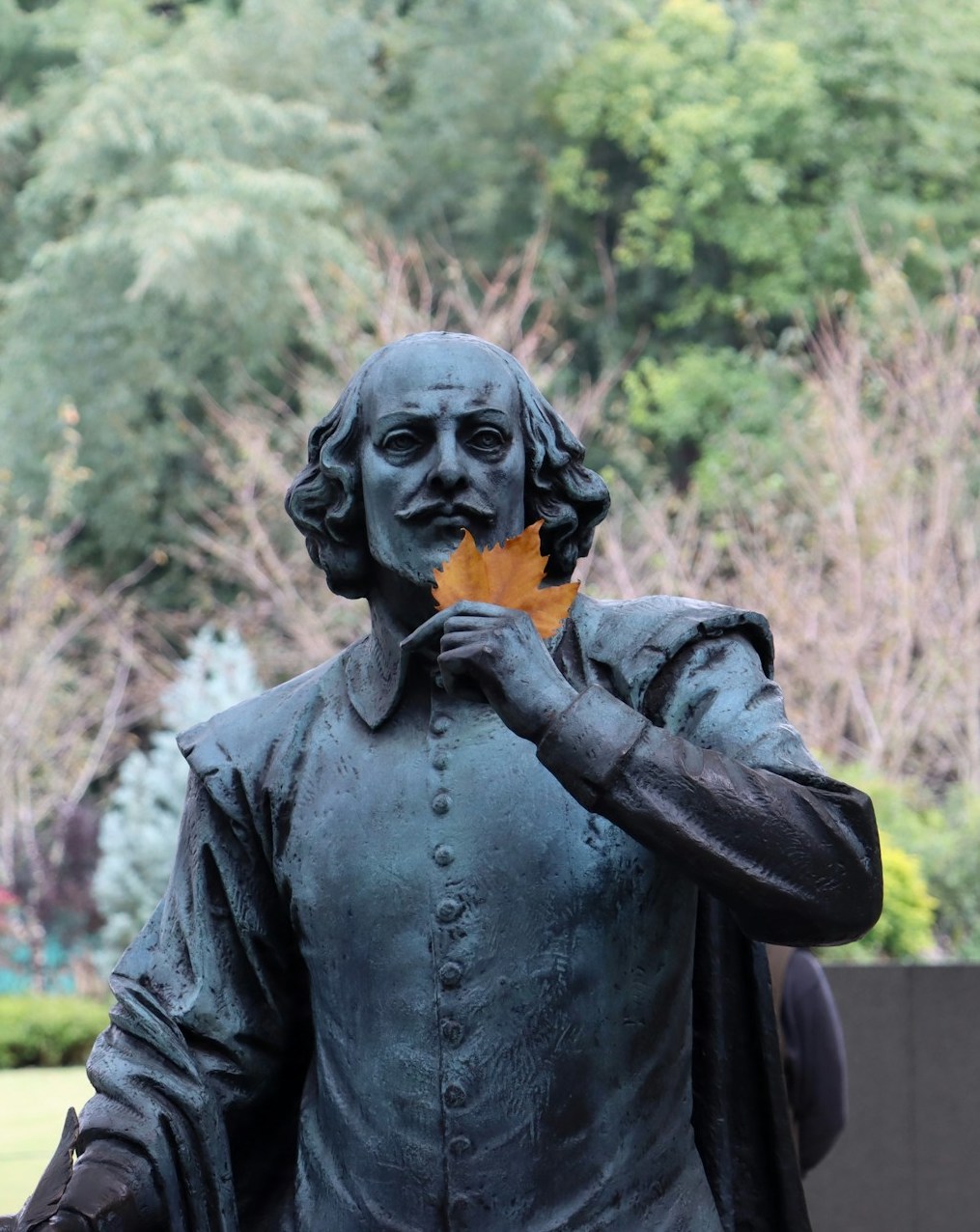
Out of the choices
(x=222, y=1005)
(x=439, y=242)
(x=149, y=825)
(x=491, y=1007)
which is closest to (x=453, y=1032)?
(x=491, y=1007)

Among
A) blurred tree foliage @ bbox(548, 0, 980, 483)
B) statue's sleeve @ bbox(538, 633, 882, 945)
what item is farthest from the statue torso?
blurred tree foliage @ bbox(548, 0, 980, 483)

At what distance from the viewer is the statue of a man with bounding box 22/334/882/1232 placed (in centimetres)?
226

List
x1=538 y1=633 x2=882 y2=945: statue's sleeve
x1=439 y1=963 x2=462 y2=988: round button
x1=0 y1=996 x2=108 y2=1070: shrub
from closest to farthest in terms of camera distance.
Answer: x1=538 y1=633 x2=882 y2=945: statue's sleeve, x1=439 y1=963 x2=462 y2=988: round button, x1=0 y1=996 x2=108 y2=1070: shrub

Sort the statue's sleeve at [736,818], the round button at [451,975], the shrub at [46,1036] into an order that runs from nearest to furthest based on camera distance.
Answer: the statue's sleeve at [736,818], the round button at [451,975], the shrub at [46,1036]

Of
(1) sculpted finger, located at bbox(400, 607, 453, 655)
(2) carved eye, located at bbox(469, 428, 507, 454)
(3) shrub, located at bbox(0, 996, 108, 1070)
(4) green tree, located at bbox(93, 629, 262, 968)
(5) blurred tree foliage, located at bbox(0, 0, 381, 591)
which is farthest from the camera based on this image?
(5) blurred tree foliage, located at bbox(0, 0, 381, 591)

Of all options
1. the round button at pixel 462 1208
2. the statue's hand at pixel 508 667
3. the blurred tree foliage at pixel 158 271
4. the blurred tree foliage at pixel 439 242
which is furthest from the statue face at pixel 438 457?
the blurred tree foliage at pixel 158 271

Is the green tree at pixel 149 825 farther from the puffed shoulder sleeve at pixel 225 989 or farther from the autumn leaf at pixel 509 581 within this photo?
the autumn leaf at pixel 509 581

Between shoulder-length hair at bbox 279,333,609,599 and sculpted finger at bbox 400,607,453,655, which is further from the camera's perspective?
shoulder-length hair at bbox 279,333,609,599

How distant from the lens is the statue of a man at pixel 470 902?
226 cm

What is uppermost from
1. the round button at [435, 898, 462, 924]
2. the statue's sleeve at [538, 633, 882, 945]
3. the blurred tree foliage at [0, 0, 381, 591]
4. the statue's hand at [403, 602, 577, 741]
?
the blurred tree foliage at [0, 0, 381, 591]

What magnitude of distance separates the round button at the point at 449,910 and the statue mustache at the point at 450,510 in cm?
44

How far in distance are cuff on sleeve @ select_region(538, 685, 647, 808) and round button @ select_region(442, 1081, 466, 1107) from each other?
41cm

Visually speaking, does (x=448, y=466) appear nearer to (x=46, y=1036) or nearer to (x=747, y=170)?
(x=46, y=1036)

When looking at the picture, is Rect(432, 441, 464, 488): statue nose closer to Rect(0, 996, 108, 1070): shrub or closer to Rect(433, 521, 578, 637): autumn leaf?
Rect(433, 521, 578, 637): autumn leaf
